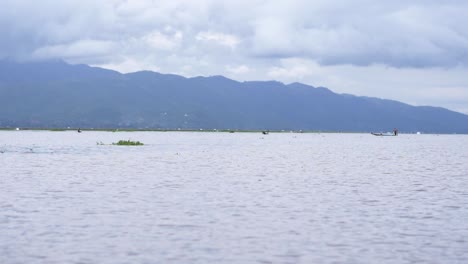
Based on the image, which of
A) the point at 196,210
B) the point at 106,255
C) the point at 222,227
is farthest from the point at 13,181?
the point at 106,255

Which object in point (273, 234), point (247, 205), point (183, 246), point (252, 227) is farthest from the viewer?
point (247, 205)

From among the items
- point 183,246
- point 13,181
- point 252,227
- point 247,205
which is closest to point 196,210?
point 247,205

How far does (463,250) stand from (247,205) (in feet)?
57.9

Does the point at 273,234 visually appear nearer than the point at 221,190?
Yes

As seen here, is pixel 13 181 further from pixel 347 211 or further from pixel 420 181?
pixel 420 181

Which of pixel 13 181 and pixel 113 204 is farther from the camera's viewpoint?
pixel 13 181

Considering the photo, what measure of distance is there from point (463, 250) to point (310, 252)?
715 cm

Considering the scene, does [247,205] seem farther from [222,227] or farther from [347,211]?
[222,227]

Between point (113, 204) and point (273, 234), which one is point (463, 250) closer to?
point (273, 234)

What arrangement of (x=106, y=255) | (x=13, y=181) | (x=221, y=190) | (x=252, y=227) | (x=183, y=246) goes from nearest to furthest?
(x=106, y=255) < (x=183, y=246) < (x=252, y=227) < (x=221, y=190) < (x=13, y=181)

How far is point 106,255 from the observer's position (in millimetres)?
27719

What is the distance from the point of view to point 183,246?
29891 mm

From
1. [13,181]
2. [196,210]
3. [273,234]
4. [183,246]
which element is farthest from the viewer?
[13,181]

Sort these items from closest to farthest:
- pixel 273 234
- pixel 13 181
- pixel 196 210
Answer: pixel 273 234, pixel 196 210, pixel 13 181
